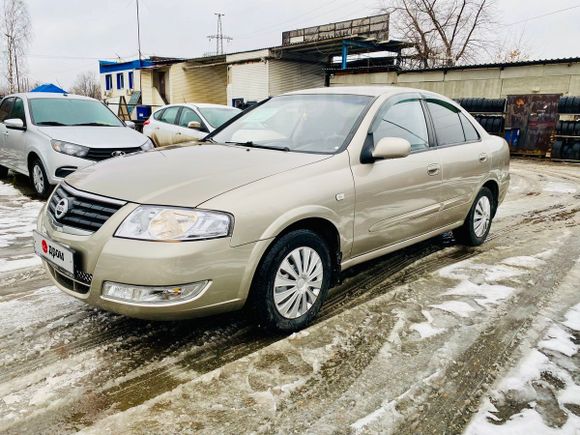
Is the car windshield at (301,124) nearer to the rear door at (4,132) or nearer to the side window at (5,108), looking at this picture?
the rear door at (4,132)

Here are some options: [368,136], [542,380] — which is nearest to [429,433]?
[542,380]

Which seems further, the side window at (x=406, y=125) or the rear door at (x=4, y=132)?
the rear door at (x=4, y=132)

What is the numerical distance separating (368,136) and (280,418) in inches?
79.6

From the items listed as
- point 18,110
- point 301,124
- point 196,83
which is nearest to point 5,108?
point 18,110

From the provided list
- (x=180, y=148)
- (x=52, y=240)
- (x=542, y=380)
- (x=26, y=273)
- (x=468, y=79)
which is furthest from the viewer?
(x=468, y=79)

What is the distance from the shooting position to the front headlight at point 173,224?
2.40m

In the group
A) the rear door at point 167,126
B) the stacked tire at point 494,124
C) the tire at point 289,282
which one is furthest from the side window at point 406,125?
the stacked tire at point 494,124

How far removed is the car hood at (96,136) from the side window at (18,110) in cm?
80

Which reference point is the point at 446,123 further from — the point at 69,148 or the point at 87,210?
the point at 69,148

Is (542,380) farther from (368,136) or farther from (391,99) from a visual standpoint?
(391,99)

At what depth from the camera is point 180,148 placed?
11.9 ft

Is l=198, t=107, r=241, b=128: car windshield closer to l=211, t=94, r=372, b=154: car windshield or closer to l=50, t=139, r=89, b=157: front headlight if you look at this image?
l=50, t=139, r=89, b=157: front headlight

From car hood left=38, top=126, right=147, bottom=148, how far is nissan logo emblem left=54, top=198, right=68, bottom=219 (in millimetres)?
4161

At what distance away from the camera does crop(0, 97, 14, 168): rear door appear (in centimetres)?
793
